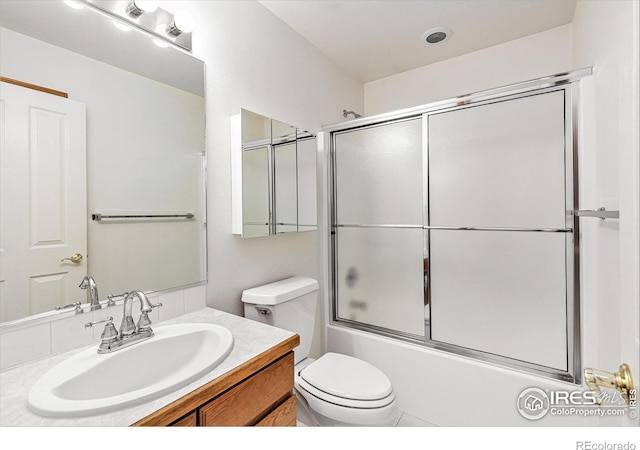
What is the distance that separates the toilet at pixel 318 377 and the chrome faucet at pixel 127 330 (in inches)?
20.7

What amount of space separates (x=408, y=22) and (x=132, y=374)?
218cm

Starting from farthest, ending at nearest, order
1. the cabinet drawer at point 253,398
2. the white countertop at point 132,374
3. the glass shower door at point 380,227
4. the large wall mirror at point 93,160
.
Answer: the glass shower door at point 380,227 → the large wall mirror at point 93,160 → the cabinet drawer at point 253,398 → the white countertop at point 132,374

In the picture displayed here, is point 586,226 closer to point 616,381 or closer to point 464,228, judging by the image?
point 464,228

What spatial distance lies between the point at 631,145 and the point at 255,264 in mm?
1440

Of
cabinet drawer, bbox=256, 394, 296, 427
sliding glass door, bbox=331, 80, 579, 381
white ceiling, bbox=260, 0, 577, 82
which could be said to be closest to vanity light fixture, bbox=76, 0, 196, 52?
white ceiling, bbox=260, 0, 577, 82

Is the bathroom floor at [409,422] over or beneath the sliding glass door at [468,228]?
beneath

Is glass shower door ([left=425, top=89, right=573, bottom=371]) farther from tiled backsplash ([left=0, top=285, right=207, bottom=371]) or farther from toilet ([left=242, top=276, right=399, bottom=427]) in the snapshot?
tiled backsplash ([left=0, top=285, right=207, bottom=371])

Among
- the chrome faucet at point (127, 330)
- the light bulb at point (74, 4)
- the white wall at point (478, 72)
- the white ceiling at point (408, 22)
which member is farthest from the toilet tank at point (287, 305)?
the white wall at point (478, 72)

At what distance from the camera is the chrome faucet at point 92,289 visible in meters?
0.98

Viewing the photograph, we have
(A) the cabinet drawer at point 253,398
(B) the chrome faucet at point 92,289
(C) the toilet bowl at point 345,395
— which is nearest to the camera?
(A) the cabinet drawer at point 253,398

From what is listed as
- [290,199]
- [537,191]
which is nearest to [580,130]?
[537,191]

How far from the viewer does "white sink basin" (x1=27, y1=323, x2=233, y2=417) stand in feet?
2.12

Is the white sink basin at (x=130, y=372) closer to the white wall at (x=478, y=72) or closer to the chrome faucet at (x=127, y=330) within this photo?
the chrome faucet at (x=127, y=330)
